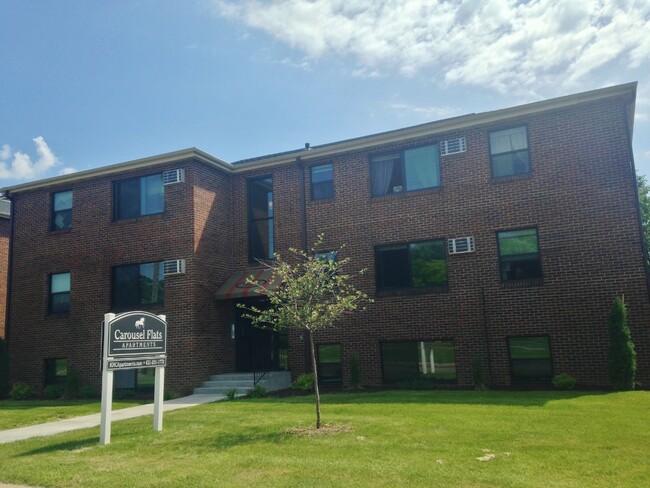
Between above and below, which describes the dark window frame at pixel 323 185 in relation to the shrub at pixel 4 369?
→ above

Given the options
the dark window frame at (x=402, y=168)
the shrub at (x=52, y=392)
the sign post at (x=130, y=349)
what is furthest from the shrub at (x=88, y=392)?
the dark window frame at (x=402, y=168)

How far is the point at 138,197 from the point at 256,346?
6172 mm

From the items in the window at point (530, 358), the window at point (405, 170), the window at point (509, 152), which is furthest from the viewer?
the window at point (405, 170)

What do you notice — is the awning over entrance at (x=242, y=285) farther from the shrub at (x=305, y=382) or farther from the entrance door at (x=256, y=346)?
the shrub at (x=305, y=382)

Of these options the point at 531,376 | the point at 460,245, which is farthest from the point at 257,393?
the point at 531,376

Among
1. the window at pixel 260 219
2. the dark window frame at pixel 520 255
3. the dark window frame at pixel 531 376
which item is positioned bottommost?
the dark window frame at pixel 531 376

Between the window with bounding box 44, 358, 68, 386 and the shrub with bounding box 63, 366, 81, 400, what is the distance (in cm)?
100

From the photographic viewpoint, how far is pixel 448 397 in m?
12.9

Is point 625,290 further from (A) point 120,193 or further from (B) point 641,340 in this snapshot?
(A) point 120,193

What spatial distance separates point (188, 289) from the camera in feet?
56.4

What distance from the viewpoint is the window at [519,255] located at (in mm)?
14969

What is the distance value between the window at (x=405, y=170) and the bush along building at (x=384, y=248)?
5 centimetres

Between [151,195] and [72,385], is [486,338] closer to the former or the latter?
[151,195]

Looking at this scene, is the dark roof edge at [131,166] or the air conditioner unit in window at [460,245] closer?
the air conditioner unit in window at [460,245]
